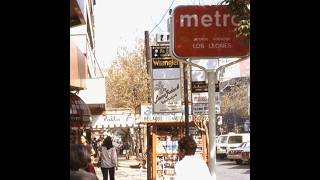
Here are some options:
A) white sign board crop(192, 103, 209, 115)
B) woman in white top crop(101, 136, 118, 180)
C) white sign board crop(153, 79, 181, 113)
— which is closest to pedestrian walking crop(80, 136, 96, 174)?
woman in white top crop(101, 136, 118, 180)

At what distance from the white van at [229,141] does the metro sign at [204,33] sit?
2863cm

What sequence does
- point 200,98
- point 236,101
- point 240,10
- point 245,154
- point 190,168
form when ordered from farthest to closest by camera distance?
point 236,101, point 245,154, point 200,98, point 240,10, point 190,168

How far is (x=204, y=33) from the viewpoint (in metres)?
7.43

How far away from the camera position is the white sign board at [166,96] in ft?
48.7

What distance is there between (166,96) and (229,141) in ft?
77.1

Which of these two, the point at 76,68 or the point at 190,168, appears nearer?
the point at 190,168

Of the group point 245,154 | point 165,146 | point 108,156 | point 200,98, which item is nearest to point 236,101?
point 245,154

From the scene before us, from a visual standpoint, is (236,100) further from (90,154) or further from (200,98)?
(90,154)

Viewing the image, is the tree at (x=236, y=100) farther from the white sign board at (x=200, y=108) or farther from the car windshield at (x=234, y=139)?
the white sign board at (x=200, y=108)
